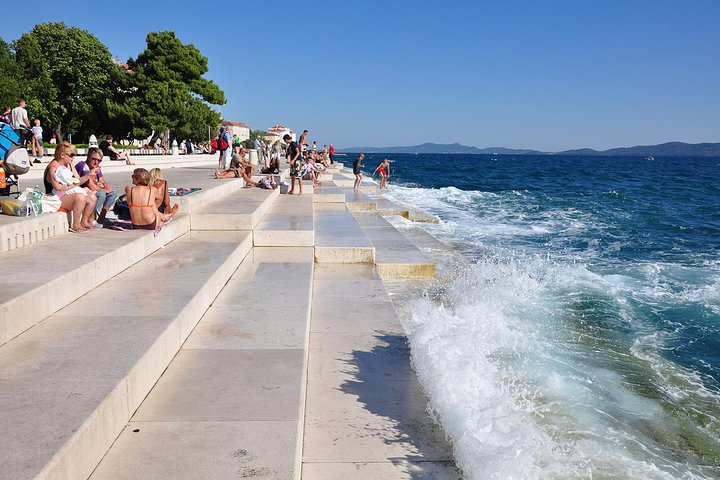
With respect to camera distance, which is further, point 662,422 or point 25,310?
point 662,422

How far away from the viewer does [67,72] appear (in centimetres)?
4234

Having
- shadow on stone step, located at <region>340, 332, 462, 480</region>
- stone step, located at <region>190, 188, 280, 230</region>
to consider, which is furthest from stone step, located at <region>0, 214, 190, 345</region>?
shadow on stone step, located at <region>340, 332, 462, 480</region>

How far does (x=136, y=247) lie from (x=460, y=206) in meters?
21.2

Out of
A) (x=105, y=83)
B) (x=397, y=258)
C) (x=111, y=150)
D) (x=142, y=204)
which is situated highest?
(x=105, y=83)

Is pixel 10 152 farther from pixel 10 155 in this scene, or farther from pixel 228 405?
pixel 228 405

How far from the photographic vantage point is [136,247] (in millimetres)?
6391

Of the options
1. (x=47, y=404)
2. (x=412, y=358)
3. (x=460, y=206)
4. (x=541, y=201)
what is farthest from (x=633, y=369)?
(x=541, y=201)

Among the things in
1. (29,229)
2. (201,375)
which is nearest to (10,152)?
(29,229)

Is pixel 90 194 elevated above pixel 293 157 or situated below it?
below

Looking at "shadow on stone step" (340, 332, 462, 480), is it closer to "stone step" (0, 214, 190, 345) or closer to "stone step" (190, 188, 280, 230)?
"stone step" (0, 214, 190, 345)

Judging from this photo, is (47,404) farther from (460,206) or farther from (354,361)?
(460,206)

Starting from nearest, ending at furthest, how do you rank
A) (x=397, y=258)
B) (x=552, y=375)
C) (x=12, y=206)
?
(x=552, y=375) < (x=12, y=206) < (x=397, y=258)

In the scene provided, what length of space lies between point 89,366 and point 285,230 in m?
5.84

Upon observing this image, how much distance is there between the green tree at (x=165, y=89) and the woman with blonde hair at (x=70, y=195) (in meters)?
37.0
